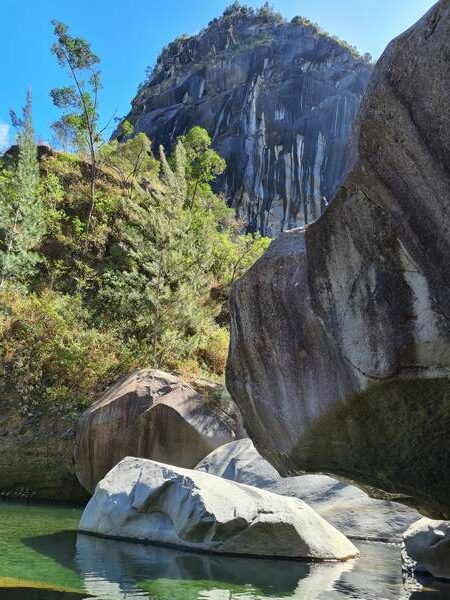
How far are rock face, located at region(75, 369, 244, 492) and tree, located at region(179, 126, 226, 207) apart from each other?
1572cm

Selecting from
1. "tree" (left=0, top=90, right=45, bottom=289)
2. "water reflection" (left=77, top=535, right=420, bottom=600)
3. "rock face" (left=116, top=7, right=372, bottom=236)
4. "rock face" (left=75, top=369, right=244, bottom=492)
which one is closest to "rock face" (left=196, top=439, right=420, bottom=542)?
"water reflection" (left=77, top=535, right=420, bottom=600)

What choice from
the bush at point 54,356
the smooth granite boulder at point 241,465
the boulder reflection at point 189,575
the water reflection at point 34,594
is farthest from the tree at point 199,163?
the water reflection at point 34,594

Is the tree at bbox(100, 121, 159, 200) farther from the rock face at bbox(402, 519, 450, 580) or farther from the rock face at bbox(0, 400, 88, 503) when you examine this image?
the rock face at bbox(402, 519, 450, 580)

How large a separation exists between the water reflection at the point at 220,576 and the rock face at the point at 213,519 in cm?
Result: 25

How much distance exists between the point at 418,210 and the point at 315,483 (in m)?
9.31

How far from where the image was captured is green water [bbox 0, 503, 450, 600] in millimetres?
→ 6777

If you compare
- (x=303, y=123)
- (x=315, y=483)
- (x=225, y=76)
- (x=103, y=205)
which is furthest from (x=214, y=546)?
(x=225, y=76)

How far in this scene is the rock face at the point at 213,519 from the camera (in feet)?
30.2

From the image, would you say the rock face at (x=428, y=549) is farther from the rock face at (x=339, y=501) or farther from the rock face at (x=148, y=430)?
the rock face at (x=148, y=430)

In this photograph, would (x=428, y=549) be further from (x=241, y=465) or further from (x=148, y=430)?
(x=148, y=430)

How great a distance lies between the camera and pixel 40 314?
1995 cm

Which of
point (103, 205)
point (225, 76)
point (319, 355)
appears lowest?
point (319, 355)

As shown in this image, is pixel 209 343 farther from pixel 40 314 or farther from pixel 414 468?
pixel 414 468

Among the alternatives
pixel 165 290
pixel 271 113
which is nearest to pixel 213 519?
pixel 165 290
